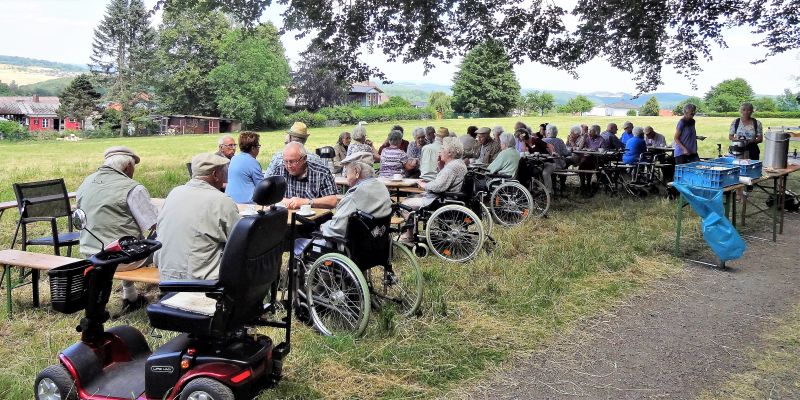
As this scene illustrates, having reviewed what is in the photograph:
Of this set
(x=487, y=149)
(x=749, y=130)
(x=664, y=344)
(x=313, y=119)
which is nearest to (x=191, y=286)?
(x=664, y=344)

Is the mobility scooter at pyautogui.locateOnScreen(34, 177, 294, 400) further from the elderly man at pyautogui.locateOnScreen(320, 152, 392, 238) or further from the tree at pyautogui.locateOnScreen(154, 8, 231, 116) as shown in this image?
the tree at pyautogui.locateOnScreen(154, 8, 231, 116)

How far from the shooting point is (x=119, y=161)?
4598 mm

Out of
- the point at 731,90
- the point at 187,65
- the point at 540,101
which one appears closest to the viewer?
the point at 187,65

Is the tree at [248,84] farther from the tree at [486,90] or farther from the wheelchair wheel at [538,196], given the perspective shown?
the wheelchair wheel at [538,196]

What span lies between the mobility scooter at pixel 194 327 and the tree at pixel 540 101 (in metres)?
76.1

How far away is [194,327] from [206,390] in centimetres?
29

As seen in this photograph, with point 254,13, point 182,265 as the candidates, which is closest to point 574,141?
point 254,13

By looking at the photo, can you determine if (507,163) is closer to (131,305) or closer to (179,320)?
(131,305)

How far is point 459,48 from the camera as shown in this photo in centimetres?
1230

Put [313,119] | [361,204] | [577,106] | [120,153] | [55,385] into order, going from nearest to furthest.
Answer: [55,385] < [361,204] < [120,153] < [313,119] < [577,106]

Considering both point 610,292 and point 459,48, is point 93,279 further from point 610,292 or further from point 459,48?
point 459,48

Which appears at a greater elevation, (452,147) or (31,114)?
(31,114)

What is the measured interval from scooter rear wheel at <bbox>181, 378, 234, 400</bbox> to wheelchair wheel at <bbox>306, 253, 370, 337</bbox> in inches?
53.0

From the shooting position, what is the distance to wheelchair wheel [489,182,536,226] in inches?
319
